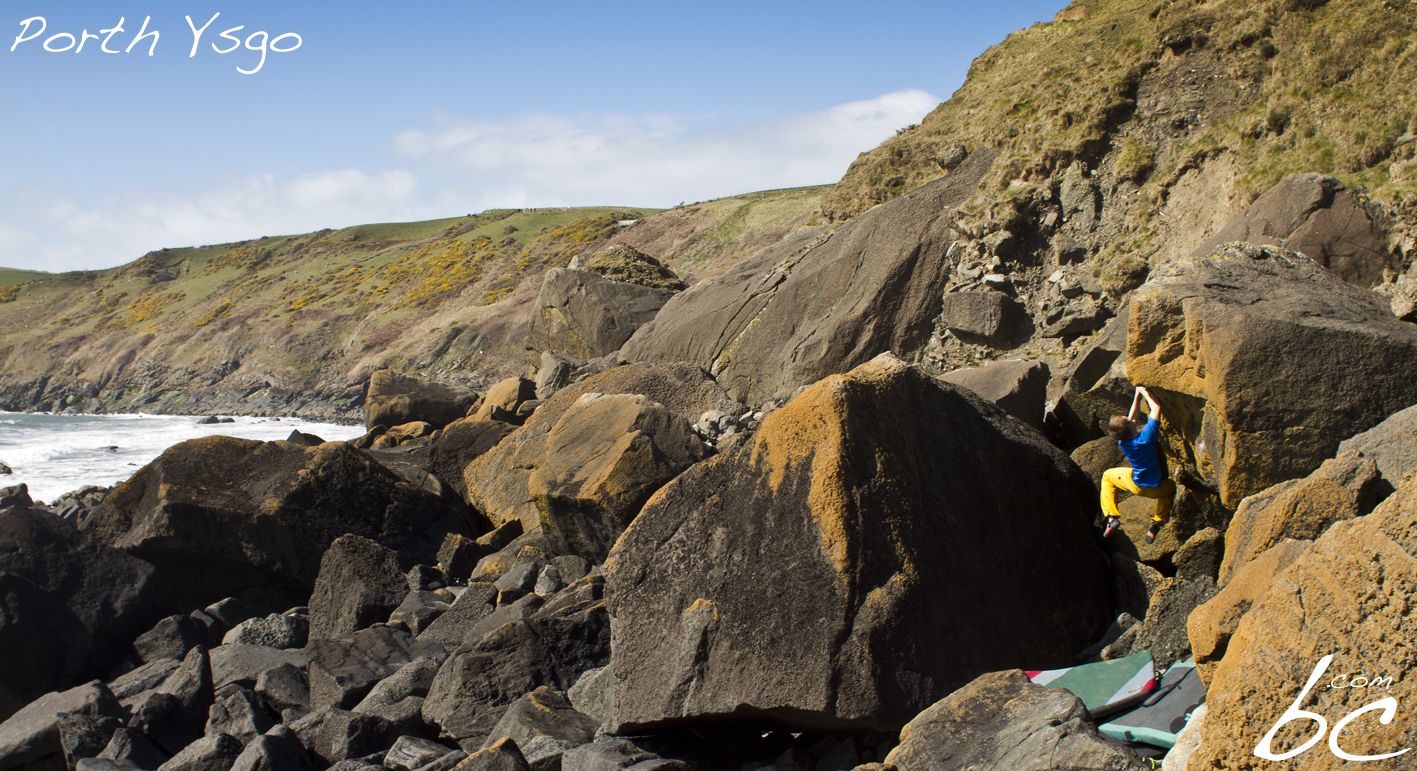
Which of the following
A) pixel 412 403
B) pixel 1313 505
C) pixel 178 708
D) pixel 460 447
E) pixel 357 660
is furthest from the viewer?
pixel 412 403

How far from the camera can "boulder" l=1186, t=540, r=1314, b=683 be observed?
362 centimetres

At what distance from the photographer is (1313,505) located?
13.9ft

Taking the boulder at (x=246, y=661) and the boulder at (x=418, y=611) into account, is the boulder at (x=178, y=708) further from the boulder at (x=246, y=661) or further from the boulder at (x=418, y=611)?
the boulder at (x=418, y=611)

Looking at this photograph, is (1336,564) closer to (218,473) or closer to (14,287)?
(218,473)

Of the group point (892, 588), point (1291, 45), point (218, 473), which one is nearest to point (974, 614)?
point (892, 588)

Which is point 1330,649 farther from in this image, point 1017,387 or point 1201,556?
point 1017,387

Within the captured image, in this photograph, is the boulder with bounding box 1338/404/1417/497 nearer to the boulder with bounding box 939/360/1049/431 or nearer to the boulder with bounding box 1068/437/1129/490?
the boulder with bounding box 1068/437/1129/490

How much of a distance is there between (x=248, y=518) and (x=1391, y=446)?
943cm

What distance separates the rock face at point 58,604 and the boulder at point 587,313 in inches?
430

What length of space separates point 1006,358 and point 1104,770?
9003 millimetres

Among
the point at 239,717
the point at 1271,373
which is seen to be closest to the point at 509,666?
the point at 239,717

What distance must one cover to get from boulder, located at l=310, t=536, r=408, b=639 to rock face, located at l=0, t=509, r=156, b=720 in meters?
1.72

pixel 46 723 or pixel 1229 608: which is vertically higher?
pixel 1229 608

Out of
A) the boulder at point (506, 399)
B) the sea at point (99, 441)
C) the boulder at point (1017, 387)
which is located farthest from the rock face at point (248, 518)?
the sea at point (99, 441)
